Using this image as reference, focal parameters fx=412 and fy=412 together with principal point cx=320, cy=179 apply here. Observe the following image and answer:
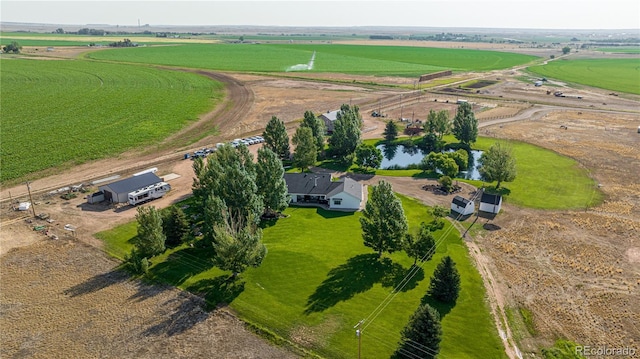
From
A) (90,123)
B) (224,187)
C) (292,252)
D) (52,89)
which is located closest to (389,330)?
(292,252)

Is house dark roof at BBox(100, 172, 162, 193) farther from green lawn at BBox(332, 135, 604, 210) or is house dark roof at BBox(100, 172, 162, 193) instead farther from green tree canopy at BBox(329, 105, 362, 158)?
green tree canopy at BBox(329, 105, 362, 158)

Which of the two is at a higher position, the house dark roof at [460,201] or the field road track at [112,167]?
the house dark roof at [460,201]

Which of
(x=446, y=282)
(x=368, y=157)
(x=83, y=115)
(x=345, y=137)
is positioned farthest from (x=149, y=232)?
(x=83, y=115)

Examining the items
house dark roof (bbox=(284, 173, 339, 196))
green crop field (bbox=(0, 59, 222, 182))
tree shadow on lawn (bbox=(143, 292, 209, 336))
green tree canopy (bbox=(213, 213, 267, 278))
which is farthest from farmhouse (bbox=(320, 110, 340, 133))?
tree shadow on lawn (bbox=(143, 292, 209, 336))

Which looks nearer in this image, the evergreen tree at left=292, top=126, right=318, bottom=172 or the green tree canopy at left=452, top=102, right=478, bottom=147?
the evergreen tree at left=292, top=126, right=318, bottom=172

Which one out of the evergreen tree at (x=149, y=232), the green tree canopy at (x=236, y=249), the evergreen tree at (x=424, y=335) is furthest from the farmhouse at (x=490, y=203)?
the evergreen tree at (x=149, y=232)

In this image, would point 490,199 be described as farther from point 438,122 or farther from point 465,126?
point 438,122

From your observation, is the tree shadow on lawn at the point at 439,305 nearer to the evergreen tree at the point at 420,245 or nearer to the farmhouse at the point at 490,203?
the evergreen tree at the point at 420,245
